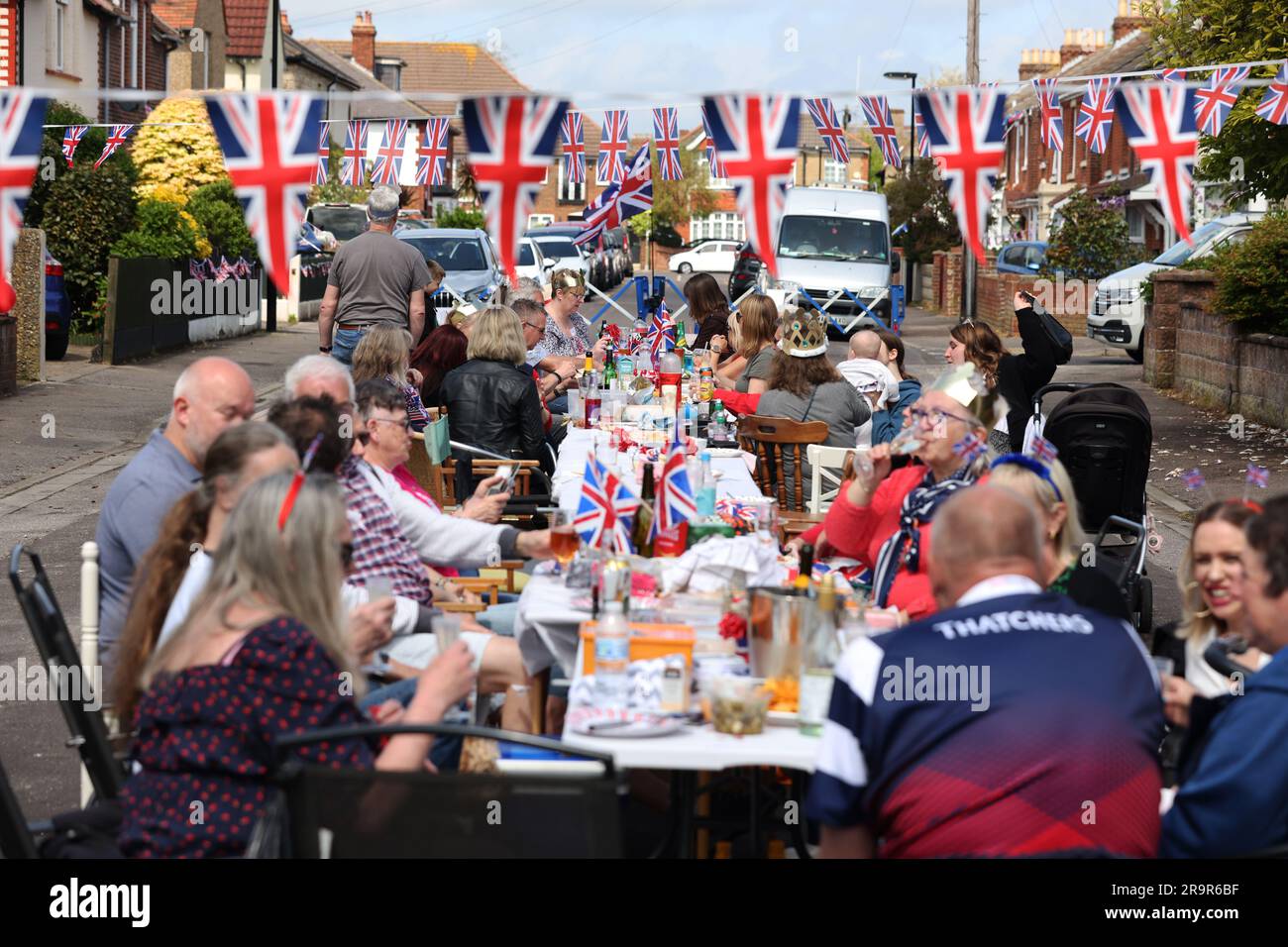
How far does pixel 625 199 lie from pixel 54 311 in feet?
22.8

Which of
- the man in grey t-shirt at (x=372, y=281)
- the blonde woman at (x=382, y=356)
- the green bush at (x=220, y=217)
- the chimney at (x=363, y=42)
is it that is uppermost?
the chimney at (x=363, y=42)

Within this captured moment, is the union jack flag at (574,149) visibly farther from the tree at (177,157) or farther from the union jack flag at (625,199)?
the tree at (177,157)

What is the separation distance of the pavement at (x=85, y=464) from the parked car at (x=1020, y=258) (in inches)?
433

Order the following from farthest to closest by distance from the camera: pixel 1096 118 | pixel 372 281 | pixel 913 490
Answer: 1. pixel 1096 118
2. pixel 372 281
3. pixel 913 490

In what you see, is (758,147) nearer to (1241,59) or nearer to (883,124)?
(1241,59)

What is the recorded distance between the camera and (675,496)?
5.50 m

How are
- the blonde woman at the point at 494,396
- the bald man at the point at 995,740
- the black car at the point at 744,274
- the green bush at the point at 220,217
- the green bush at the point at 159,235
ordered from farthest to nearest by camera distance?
the black car at the point at 744,274
the green bush at the point at 220,217
the green bush at the point at 159,235
the blonde woman at the point at 494,396
the bald man at the point at 995,740

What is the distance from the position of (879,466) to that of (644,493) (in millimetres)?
935

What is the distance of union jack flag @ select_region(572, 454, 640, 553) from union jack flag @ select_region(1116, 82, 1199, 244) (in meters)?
3.20

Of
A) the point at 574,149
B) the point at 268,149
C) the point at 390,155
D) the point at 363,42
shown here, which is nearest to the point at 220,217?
the point at 390,155

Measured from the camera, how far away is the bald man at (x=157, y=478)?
15.8 ft

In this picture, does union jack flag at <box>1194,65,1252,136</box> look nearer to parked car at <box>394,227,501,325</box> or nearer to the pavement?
the pavement

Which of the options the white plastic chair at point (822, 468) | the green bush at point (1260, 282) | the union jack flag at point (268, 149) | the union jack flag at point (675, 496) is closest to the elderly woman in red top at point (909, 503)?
the union jack flag at point (675, 496)
